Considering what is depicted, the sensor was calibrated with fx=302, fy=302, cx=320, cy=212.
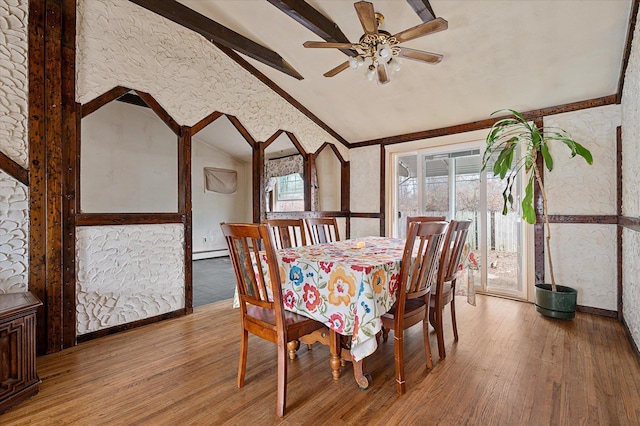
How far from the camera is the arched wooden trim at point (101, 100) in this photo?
102 inches

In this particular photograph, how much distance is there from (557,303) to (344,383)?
8.01ft

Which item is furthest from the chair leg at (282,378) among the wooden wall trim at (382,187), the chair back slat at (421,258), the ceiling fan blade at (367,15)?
the wooden wall trim at (382,187)

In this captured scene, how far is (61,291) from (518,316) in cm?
419

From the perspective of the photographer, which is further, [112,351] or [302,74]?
[302,74]

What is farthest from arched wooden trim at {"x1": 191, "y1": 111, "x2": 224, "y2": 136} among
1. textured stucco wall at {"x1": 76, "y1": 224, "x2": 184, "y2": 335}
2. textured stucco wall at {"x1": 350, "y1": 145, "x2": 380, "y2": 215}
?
textured stucco wall at {"x1": 350, "y1": 145, "x2": 380, "y2": 215}

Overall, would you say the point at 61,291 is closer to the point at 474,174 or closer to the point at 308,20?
the point at 308,20

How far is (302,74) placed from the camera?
3945 mm

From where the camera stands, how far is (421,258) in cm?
193

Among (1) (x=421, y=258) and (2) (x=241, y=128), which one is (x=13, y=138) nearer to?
(2) (x=241, y=128)

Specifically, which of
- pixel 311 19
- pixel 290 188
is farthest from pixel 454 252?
pixel 290 188

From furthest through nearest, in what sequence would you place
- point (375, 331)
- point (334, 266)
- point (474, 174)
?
point (474, 174), point (334, 266), point (375, 331)

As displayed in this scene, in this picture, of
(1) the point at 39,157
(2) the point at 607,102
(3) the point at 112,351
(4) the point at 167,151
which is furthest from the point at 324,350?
(4) the point at 167,151

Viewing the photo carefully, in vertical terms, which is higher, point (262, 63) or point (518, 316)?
point (262, 63)

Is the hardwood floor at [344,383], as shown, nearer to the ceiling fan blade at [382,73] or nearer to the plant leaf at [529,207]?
the plant leaf at [529,207]
